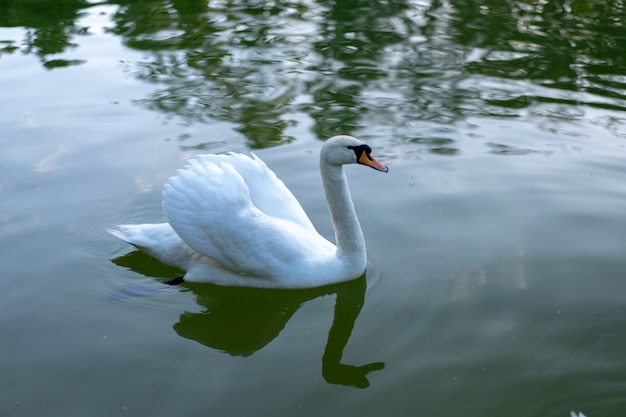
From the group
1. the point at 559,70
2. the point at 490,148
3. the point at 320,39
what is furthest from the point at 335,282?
the point at 320,39

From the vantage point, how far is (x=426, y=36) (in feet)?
42.9

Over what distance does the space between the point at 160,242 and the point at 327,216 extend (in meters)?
1.68

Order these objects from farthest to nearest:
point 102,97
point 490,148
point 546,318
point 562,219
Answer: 1. point 102,97
2. point 490,148
3. point 562,219
4. point 546,318

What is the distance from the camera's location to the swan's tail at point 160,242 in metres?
6.65

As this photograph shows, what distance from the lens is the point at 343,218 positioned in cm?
656

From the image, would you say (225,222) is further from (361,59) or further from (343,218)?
(361,59)

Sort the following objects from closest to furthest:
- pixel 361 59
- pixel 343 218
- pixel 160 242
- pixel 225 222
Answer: pixel 225 222
pixel 343 218
pixel 160 242
pixel 361 59

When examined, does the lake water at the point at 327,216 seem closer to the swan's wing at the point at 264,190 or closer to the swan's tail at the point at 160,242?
the swan's tail at the point at 160,242

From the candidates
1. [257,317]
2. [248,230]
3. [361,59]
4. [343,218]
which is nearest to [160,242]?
[248,230]

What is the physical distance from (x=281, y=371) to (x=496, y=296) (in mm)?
1829

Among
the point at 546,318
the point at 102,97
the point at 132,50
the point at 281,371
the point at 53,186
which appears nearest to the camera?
the point at 281,371

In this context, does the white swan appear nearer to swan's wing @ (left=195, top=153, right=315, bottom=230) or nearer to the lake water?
swan's wing @ (left=195, top=153, right=315, bottom=230)

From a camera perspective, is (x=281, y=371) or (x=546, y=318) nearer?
(x=281, y=371)

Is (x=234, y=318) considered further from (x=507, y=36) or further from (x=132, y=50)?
(x=507, y=36)
